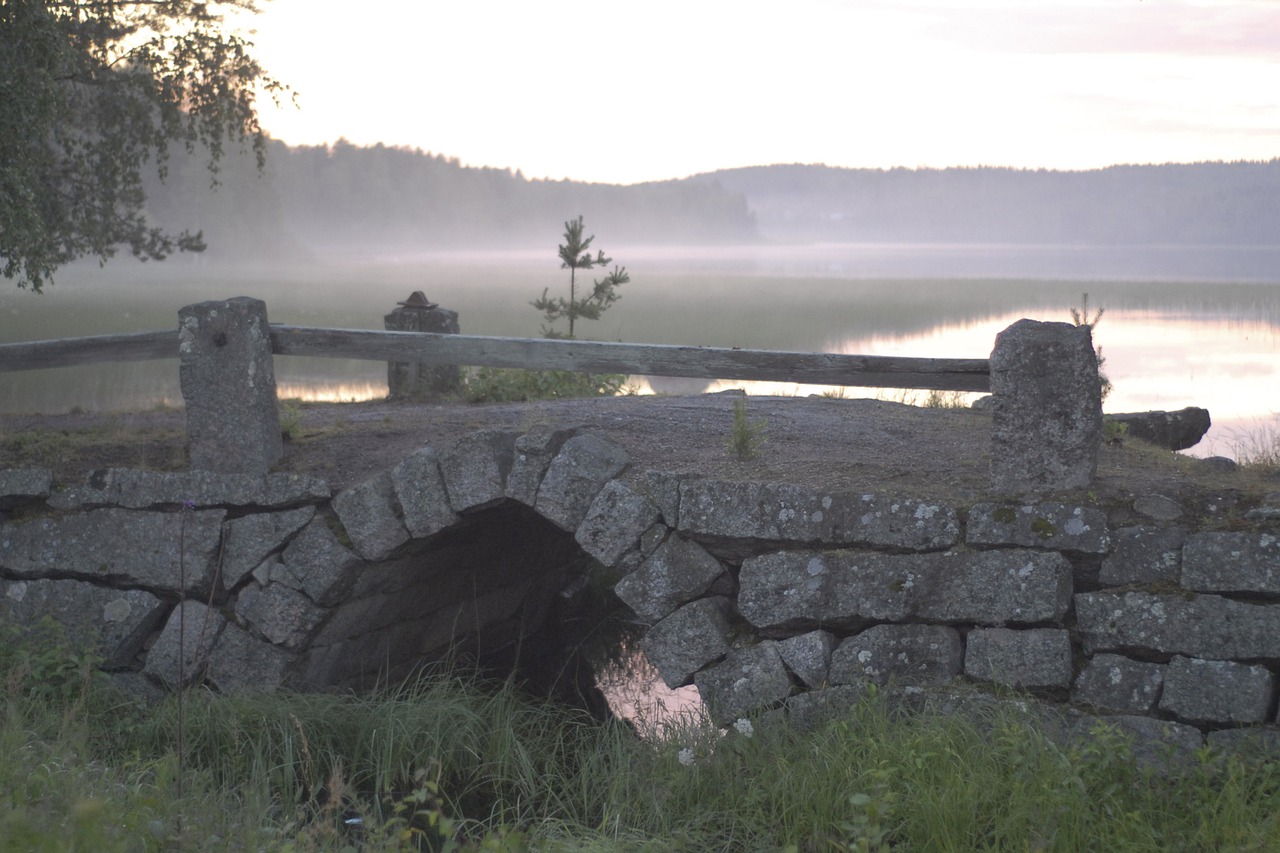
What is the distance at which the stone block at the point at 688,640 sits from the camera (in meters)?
5.93

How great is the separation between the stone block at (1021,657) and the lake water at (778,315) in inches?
170

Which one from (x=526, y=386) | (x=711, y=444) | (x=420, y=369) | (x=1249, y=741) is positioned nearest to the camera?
(x=1249, y=741)

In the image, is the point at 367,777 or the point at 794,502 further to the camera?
the point at 367,777

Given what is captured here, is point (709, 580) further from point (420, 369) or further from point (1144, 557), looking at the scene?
point (420, 369)

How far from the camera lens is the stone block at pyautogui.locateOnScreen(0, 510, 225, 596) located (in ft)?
22.1

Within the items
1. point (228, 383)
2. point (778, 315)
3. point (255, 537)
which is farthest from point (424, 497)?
point (778, 315)

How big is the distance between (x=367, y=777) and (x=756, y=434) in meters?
2.97

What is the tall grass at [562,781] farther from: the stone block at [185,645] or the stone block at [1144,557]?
the stone block at [1144,557]

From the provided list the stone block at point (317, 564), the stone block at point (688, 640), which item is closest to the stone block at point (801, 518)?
the stone block at point (688, 640)

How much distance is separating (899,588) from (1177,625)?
1252 mm

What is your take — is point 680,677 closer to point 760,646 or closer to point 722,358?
point 760,646

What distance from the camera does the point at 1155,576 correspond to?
5125 mm

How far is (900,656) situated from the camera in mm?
5477

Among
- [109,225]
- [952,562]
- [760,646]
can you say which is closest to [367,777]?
[760,646]
